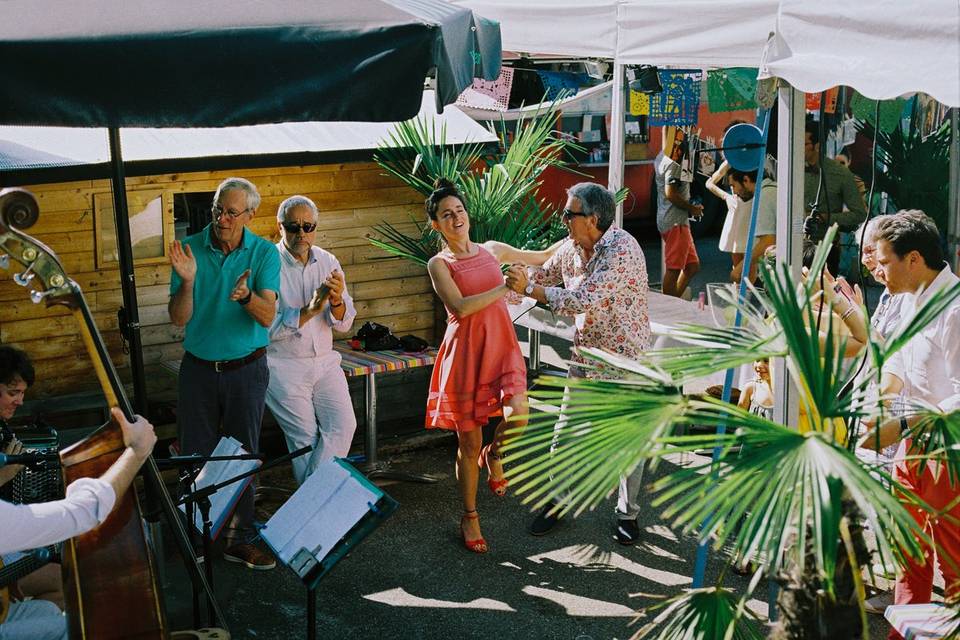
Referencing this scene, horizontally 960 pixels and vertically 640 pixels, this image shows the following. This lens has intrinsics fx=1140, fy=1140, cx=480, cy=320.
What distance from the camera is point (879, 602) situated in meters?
4.76

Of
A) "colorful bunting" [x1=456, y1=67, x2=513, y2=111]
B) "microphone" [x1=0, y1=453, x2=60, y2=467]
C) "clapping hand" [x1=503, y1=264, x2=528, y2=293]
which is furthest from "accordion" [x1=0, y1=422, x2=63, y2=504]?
"colorful bunting" [x1=456, y1=67, x2=513, y2=111]

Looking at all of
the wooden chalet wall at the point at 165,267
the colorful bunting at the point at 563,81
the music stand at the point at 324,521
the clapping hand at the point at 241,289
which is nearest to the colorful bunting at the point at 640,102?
the colorful bunting at the point at 563,81

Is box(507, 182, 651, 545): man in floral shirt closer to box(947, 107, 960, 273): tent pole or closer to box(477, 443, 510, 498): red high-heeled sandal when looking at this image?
box(477, 443, 510, 498): red high-heeled sandal

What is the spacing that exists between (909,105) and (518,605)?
314 inches

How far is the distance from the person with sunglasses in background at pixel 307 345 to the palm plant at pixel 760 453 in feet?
9.30

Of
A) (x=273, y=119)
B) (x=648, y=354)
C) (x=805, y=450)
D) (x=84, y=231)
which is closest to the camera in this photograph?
(x=805, y=450)

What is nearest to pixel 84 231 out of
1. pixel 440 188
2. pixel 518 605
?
pixel 440 188

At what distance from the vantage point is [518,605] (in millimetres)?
4953

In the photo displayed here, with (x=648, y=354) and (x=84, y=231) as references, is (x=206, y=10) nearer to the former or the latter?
(x=648, y=354)

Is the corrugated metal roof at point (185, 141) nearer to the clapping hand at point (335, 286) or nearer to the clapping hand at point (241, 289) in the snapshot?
the clapping hand at point (335, 286)

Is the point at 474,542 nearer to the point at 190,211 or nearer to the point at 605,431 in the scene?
the point at 190,211

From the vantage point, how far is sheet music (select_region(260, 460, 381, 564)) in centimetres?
364

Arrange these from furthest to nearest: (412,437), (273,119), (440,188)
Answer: (412,437) → (440,188) → (273,119)

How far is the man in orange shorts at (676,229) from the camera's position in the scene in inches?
400
